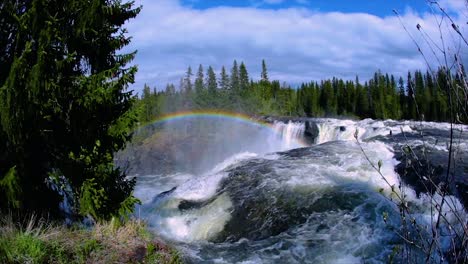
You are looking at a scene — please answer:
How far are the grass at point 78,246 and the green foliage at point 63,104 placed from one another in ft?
2.54

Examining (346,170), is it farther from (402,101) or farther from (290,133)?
(402,101)

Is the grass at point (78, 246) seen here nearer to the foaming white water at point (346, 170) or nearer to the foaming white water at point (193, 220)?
the foaming white water at point (193, 220)

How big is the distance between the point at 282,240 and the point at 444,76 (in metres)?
6.79

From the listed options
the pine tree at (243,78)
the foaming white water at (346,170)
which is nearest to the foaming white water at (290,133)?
the foaming white water at (346,170)

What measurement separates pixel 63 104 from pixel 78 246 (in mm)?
2700

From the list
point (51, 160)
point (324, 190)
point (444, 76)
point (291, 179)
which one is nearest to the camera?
point (444, 76)

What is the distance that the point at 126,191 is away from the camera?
811 cm

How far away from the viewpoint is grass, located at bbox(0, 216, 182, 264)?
5.22 m

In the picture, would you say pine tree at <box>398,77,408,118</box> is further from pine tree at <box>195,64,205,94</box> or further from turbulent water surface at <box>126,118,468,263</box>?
turbulent water surface at <box>126,118,468,263</box>

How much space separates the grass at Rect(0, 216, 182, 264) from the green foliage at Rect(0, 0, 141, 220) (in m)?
0.77

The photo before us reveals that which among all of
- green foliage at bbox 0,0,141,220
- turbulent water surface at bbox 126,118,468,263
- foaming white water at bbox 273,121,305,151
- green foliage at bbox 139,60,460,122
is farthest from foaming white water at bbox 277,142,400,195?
green foliage at bbox 139,60,460,122

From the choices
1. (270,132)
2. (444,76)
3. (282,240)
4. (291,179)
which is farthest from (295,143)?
(444,76)

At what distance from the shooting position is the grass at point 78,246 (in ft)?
17.1

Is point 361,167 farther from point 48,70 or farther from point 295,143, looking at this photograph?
point 295,143
